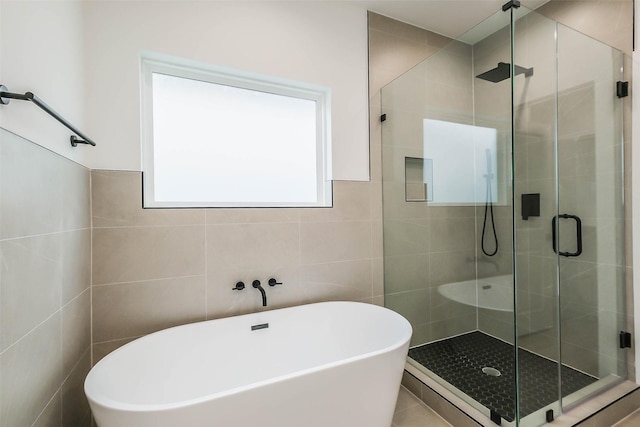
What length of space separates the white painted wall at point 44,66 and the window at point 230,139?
35 centimetres

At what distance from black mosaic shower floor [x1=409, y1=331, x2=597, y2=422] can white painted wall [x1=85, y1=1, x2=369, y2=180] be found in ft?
4.61

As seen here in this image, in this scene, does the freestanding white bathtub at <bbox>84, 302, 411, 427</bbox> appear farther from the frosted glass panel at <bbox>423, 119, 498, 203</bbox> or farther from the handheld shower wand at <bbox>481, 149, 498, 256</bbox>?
the frosted glass panel at <bbox>423, 119, 498, 203</bbox>

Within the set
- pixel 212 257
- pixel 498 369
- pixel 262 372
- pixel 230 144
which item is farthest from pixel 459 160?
pixel 262 372

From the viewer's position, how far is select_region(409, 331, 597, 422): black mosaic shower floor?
1411mm

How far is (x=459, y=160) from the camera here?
1.92 metres

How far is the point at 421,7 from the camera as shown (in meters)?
2.13

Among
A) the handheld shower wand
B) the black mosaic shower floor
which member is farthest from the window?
the black mosaic shower floor

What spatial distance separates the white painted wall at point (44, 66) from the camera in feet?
2.79

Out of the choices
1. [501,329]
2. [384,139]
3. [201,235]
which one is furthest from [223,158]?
[501,329]

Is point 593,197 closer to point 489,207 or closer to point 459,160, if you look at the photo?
point 489,207

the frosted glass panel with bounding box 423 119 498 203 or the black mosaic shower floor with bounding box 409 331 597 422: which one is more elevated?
the frosted glass panel with bounding box 423 119 498 203

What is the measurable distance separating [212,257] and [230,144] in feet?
2.60

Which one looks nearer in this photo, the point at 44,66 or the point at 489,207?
the point at 44,66

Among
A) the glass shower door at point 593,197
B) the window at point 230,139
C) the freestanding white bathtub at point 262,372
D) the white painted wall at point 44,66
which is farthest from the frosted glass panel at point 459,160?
the white painted wall at point 44,66
